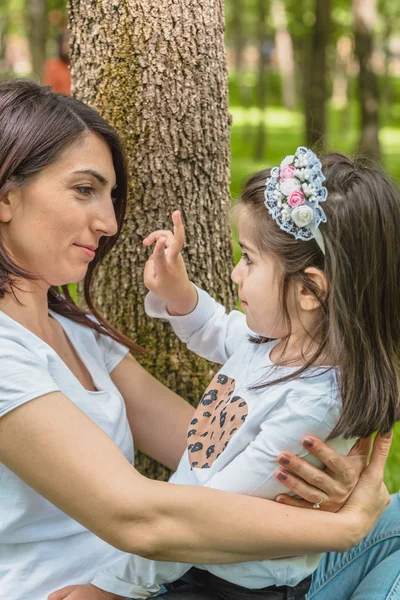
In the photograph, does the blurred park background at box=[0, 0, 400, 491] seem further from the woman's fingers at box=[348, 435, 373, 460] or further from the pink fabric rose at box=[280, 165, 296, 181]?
the woman's fingers at box=[348, 435, 373, 460]

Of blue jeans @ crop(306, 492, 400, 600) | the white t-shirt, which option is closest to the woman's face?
the white t-shirt

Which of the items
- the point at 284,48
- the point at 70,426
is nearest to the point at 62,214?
the point at 70,426

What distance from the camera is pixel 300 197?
202cm

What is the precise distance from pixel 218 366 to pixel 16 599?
129 cm

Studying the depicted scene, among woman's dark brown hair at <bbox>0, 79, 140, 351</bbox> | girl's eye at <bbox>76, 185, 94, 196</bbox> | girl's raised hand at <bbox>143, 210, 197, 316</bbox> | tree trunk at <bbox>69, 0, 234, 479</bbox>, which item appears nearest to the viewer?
woman's dark brown hair at <bbox>0, 79, 140, 351</bbox>

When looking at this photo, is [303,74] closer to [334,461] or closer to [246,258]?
[246,258]

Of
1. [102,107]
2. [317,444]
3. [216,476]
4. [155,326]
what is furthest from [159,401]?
[102,107]

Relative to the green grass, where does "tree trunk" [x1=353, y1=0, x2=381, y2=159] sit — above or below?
above

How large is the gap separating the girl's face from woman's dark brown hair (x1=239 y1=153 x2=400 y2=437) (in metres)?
0.02

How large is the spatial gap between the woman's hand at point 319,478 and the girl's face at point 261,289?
35 centimetres

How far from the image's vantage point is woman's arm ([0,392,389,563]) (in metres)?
1.88

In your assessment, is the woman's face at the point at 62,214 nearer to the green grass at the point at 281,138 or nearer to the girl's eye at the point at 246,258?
the girl's eye at the point at 246,258

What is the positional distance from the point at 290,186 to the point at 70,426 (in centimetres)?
80

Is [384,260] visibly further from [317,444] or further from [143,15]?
[143,15]
